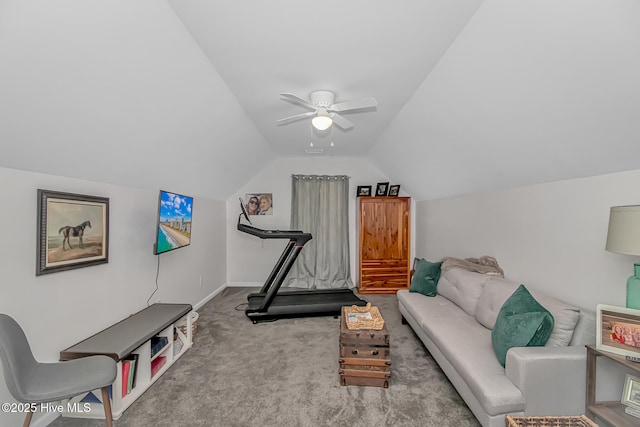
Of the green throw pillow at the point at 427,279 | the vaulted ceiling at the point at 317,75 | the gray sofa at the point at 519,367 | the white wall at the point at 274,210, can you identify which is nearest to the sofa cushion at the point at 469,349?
the gray sofa at the point at 519,367

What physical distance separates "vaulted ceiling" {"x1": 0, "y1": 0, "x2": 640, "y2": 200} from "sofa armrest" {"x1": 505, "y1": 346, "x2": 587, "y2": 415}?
1243 millimetres

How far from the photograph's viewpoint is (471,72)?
1.96 metres

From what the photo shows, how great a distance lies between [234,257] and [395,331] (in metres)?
3.27

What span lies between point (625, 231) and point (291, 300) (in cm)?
338

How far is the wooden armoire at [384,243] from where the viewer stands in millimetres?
4957

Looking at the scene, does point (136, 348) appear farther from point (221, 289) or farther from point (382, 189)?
point (382, 189)

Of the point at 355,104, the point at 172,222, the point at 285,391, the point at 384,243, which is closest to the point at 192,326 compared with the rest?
the point at 172,222

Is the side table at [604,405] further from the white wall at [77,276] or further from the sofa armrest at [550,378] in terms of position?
the white wall at [77,276]

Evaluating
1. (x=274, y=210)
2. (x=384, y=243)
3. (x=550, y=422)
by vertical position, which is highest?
(x=274, y=210)

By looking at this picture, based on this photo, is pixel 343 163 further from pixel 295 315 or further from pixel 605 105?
pixel 605 105

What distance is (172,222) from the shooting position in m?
2.97

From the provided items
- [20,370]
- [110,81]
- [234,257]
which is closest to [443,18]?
[110,81]

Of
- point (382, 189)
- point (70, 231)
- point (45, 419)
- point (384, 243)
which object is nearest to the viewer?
point (45, 419)

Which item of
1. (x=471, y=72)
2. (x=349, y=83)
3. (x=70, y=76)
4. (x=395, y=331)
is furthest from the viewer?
(x=395, y=331)
